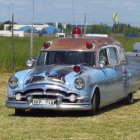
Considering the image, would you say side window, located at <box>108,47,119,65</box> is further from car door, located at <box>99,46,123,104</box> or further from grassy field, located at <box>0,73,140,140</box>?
grassy field, located at <box>0,73,140,140</box>

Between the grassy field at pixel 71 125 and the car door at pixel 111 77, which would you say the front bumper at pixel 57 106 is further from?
the car door at pixel 111 77

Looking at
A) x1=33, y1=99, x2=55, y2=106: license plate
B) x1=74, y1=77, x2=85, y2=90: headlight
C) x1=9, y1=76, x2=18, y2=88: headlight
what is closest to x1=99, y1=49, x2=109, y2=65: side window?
x1=74, y1=77, x2=85, y2=90: headlight

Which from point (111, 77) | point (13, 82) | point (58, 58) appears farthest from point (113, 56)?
point (13, 82)

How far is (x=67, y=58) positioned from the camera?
12547mm

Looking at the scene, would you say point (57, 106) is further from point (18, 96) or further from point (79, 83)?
point (18, 96)

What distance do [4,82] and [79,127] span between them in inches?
403

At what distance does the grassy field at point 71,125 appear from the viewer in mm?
9102

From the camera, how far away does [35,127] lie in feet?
32.7

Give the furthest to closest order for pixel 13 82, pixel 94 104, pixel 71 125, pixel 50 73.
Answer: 1. pixel 94 104
2. pixel 13 82
3. pixel 50 73
4. pixel 71 125

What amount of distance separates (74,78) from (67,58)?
4.45 feet

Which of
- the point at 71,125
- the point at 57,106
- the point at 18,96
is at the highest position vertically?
the point at 18,96

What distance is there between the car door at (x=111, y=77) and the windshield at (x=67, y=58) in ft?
0.93

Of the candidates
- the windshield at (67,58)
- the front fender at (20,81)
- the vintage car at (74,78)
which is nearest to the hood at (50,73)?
the vintage car at (74,78)

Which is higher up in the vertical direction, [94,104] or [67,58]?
[67,58]
